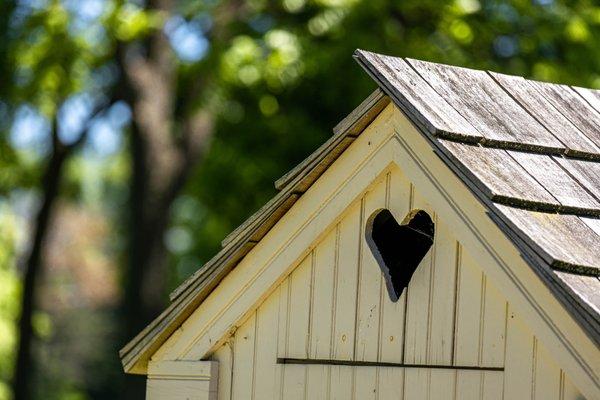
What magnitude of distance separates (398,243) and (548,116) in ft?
1.94

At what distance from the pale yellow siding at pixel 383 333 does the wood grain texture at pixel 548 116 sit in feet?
1.53

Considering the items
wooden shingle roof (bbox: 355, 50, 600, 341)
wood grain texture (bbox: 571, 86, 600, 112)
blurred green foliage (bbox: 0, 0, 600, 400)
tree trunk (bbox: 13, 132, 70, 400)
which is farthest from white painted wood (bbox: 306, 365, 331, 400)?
tree trunk (bbox: 13, 132, 70, 400)

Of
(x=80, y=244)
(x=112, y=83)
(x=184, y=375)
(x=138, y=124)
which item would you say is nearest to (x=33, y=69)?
(x=138, y=124)

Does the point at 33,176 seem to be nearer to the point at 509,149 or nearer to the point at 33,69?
the point at 33,69

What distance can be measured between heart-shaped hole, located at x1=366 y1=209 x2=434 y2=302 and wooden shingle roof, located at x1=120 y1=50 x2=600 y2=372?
0.24 metres

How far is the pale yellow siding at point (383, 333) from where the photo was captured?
3500mm

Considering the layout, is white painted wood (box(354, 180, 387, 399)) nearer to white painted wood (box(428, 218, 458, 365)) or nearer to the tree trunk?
white painted wood (box(428, 218, 458, 365))

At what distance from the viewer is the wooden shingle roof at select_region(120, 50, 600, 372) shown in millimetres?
3277

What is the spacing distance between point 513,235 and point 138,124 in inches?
429

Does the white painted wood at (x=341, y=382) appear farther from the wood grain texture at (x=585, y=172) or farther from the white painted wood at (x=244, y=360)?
the wood grain texture at (x=585, y=172)

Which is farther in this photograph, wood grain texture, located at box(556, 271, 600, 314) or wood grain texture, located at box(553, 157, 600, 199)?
wood grain texture, located at box(553, 157, 600, 199)

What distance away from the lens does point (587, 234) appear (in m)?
3.48

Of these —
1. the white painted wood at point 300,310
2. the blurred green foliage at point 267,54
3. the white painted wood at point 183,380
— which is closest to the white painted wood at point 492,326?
the white painted wood at point 300,310

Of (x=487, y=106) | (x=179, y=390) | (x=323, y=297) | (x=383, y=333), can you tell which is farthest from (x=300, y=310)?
(x=487, y=106)
